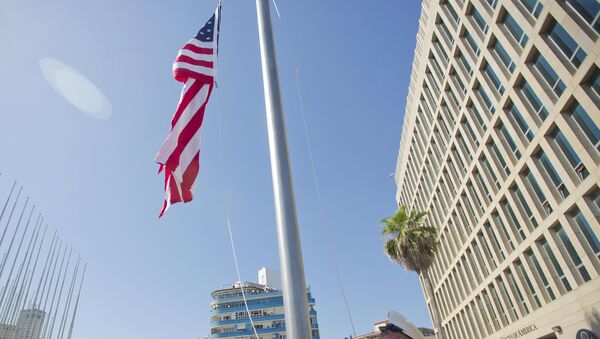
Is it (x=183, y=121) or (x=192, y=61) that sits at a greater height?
(x=192, y=61)

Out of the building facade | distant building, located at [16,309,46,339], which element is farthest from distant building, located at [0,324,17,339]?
the building facade

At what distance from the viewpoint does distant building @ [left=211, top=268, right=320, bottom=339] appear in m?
76.6

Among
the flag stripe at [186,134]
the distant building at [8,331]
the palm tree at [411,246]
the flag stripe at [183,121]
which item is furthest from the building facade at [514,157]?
the distant building at [8,331]

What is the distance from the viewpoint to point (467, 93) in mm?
24938

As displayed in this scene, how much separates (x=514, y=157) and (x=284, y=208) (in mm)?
20450

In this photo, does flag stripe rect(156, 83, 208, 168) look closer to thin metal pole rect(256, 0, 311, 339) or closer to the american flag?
the american flag

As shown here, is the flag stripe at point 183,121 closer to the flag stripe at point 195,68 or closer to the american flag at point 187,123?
the american flag at point 187,123

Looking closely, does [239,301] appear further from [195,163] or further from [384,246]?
[195,163]

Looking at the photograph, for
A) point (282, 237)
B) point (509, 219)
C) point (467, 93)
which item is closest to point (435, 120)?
point (467, 93)

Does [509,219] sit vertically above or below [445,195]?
below

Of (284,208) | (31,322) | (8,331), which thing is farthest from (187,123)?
(31,322)

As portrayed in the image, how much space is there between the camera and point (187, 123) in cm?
732

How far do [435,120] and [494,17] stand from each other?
11.3 m

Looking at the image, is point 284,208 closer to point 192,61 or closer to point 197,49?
point 192,61
